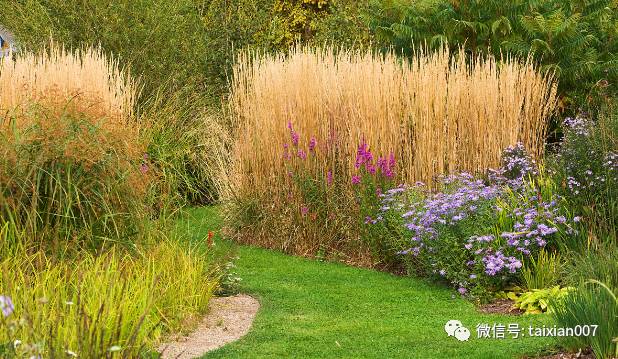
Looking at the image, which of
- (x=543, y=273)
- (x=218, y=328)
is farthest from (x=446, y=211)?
(x=218, y=328)

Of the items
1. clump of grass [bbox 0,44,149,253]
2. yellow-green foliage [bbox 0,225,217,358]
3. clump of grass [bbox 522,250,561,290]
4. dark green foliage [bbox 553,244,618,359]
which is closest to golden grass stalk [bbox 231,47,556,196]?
clump of grass [bbox 522,250,561,290]

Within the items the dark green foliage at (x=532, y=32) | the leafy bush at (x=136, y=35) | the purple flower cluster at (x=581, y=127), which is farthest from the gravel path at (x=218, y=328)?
the leafy bush at (x=136, y=35)

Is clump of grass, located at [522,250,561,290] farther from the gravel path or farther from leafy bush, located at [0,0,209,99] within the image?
leafy bush, located at [0,0,209,99]

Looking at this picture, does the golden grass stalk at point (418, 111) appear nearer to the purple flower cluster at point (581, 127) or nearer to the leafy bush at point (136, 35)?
the purple flower cluster at point (581, 127)

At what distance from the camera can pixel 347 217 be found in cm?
1018

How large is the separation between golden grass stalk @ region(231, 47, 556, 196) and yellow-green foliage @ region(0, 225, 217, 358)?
2891mm

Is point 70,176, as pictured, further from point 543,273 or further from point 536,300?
point 543,273

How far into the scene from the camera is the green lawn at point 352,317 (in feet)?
20.4

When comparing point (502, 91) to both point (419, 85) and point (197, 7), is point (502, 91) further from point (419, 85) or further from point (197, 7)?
point (197, 7)

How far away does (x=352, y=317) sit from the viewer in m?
7.38

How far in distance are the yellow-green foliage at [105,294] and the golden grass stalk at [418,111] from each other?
114 inches

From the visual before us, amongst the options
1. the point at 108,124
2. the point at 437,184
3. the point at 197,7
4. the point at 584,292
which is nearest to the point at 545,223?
the point at 437,184

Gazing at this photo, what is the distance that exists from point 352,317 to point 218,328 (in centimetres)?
109

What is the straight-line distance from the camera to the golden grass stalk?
9.92 metres
